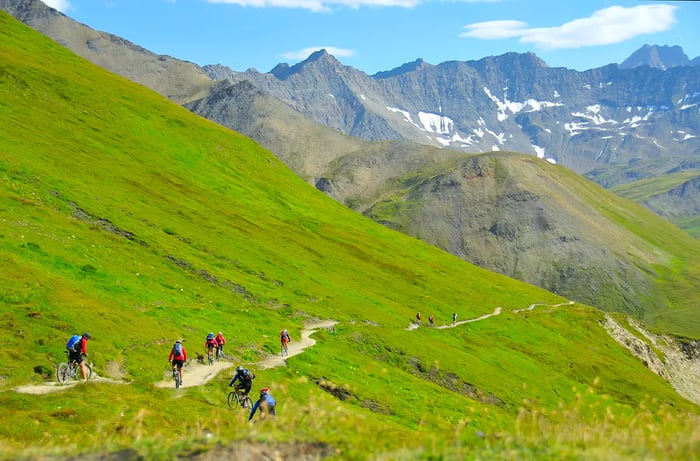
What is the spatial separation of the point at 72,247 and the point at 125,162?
51306mm

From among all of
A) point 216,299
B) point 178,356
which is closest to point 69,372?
point 178,356

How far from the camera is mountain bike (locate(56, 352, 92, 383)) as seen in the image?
3105cm

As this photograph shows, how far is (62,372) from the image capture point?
102 feet

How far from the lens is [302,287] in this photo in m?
83.1

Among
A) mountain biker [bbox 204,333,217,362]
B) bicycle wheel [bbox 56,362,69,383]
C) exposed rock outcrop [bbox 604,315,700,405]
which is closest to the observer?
bicycle wheel [bbox 56,362,69,383]

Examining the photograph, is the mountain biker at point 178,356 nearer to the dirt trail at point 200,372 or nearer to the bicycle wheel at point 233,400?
the dirt trail at point 200,372

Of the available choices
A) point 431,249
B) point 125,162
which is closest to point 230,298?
point 125,162

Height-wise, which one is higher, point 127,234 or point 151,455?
point 151,455

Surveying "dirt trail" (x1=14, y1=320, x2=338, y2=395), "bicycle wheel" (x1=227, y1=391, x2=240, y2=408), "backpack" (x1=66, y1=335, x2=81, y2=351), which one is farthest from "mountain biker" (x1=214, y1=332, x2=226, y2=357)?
"backpack" (x1=66, y1=335, x2=81, y2=351)

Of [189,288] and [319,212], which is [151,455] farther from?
[319,212]

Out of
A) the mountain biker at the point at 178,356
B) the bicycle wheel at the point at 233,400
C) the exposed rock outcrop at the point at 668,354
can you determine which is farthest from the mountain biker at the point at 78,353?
the exposed rock outcrop at the point at 668,354

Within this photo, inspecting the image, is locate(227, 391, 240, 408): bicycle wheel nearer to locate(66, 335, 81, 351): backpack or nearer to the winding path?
the winding path

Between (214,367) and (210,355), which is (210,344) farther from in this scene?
(214,367)

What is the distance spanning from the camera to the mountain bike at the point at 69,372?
31047 mm
